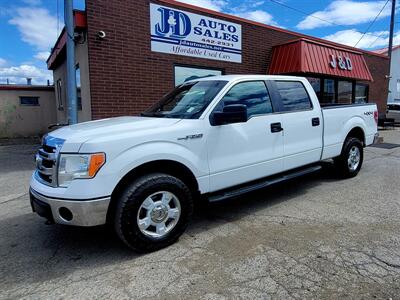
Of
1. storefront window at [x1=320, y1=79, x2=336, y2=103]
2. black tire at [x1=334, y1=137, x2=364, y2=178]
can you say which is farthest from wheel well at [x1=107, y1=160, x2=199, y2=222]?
storefront window at [x1=320, y1=79, x2=336, y2=103]

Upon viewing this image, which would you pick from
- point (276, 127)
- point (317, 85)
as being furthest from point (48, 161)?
point (317, 85)

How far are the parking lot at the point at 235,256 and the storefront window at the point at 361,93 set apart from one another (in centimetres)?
1206

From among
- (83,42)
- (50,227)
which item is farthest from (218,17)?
(50,227)

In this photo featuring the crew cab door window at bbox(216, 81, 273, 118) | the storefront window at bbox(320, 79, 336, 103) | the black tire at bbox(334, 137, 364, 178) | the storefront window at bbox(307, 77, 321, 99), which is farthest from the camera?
the storefront window at bbox(320, 79, 336, 103)

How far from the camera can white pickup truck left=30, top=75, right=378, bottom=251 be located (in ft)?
10.3

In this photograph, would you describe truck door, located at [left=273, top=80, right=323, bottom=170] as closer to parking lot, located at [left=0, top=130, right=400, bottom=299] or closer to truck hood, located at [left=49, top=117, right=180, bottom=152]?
parking lot, located at [left=0, top=130, right=400, bottom=299]

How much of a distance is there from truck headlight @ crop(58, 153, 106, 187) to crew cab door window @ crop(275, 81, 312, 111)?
2908 mm

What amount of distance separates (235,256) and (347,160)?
3848mm

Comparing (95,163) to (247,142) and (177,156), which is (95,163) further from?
(247,142)

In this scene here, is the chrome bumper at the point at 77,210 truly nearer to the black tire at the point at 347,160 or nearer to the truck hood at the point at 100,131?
the truck hood at the point at 100,131

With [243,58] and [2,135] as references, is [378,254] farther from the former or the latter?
[2,135]

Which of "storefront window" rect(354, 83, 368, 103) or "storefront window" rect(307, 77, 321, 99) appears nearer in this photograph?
"storefront window" rect(307, 77, 321, 99)

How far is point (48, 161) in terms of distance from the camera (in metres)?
3.36

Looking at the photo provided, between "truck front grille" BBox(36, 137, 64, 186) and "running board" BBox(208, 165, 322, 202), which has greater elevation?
"truck front grille" BBox(36, 137, 64, 186)
